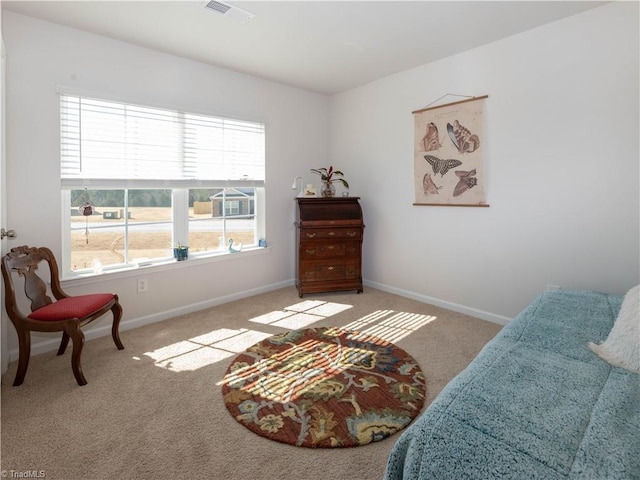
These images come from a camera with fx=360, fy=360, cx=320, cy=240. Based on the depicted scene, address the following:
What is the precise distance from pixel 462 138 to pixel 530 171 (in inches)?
26.9

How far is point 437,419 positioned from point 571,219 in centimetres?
244

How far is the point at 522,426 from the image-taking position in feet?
3.43

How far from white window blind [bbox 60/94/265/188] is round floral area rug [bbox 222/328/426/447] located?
1844 mm

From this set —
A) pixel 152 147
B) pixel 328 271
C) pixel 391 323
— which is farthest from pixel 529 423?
pixel 152 147

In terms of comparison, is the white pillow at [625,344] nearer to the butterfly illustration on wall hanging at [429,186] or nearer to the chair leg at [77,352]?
the butterfly illustration on wall hanging at [429,186]

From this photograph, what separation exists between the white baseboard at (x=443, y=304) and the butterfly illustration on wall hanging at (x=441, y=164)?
1312 mm

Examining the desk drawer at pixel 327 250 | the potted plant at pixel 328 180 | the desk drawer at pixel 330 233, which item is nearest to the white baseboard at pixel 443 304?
the desk drawer at pixel 327 250

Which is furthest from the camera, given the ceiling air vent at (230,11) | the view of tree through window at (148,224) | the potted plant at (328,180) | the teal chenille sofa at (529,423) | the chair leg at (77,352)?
the potted plant at (328,180)

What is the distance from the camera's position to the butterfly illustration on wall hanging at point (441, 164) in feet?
11.4

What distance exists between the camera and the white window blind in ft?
9.37

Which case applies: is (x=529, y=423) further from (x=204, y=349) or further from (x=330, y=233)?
(x=330, y=233)

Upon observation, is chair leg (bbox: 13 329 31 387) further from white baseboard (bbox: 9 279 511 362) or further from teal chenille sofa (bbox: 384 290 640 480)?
teal chenille sofa (bbox: 384 290 640 480)

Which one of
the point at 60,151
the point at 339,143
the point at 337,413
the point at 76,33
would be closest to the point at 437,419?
the point at 337,413

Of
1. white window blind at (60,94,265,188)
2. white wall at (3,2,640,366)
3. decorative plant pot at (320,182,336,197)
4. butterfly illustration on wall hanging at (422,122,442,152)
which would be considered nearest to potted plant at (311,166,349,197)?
decorative plant pot at (320,182,336,197)
